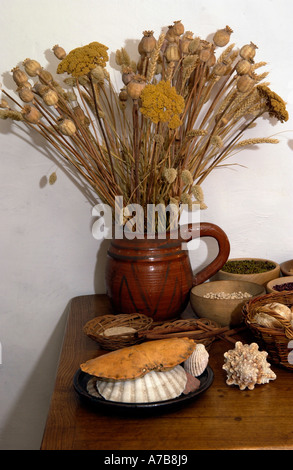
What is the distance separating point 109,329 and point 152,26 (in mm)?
766

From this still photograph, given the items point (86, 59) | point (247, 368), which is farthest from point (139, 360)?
point (86, 59)

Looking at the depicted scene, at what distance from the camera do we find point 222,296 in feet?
3.75

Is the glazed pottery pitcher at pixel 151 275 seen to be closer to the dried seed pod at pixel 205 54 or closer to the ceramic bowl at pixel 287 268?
the ceramic bowl at pixel 287 268

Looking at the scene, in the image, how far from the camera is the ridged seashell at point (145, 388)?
78 cm

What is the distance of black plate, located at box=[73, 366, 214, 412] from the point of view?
761mm

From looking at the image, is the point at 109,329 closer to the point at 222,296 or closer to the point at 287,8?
the point at 222,296

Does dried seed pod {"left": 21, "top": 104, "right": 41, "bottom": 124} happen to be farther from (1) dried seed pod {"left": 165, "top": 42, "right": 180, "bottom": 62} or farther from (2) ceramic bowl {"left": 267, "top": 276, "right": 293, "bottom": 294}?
(2) ceramic bowl {"left": 267, "top": 276, "right": 293, "bottom": 294}

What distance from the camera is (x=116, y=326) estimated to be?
1070 mm

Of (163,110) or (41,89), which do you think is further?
(41,89)

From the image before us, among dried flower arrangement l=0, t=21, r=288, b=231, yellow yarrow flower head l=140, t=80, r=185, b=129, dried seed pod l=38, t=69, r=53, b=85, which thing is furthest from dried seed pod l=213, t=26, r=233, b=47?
dried seed pod l=38, t=69, r=53, b=85

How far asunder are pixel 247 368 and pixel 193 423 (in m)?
0.14

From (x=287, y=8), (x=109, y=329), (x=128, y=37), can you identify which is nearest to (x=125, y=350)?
(x=109, y=329)

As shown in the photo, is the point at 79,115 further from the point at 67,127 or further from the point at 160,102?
the point at 160,102

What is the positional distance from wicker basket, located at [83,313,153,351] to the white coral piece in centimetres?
20
